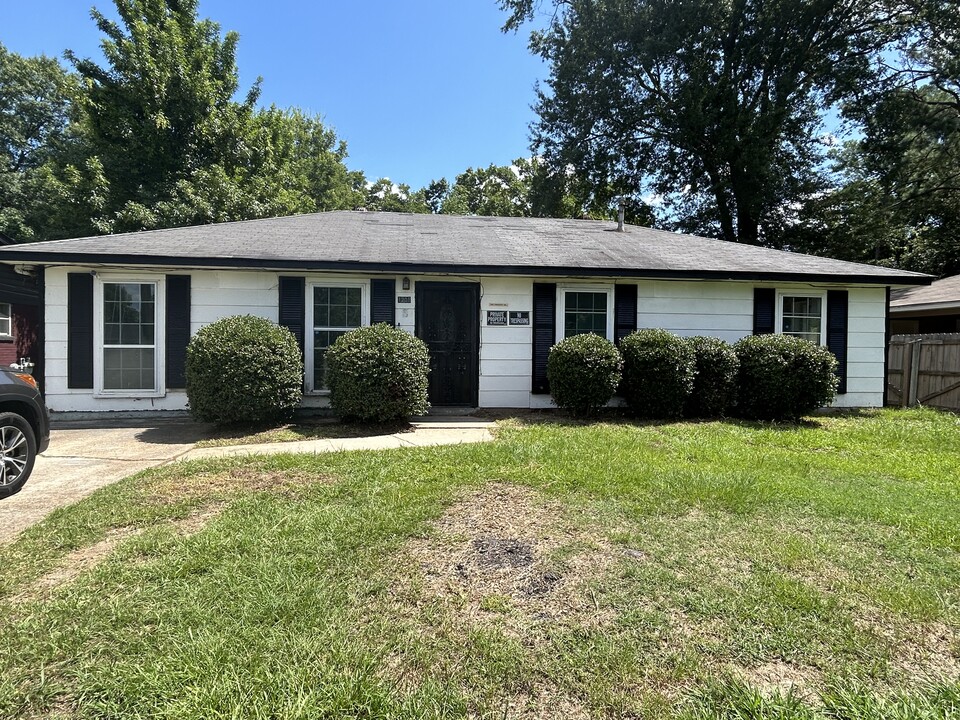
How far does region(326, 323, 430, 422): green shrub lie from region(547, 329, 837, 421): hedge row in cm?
242

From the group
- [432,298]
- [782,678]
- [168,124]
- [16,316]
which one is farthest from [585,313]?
[16,316]

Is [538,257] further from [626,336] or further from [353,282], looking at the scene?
[353,282]

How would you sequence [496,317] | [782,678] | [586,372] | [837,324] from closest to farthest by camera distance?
[782,678], [586,372], [496,317], [837,324]

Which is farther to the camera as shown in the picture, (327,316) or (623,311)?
(623,311)

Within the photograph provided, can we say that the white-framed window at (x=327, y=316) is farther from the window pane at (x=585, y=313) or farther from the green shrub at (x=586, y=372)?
the window pane at (x=585, y=313)

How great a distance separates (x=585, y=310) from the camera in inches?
346

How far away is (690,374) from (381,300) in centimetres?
524

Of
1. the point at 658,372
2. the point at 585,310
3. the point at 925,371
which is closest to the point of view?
the point at 658,372

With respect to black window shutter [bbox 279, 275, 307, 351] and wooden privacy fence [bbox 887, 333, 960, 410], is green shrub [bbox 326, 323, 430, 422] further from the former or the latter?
wooden privacy fence [bbox 887, 333, 960, 410]

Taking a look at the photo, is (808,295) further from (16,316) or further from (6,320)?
(16,316)

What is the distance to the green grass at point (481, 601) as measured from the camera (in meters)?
1.93

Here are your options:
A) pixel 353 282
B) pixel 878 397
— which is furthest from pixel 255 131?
pixel 878 397

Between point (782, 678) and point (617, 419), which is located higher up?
point (617, 419)

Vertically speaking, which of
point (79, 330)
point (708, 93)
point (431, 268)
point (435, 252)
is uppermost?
point (708, 93)
